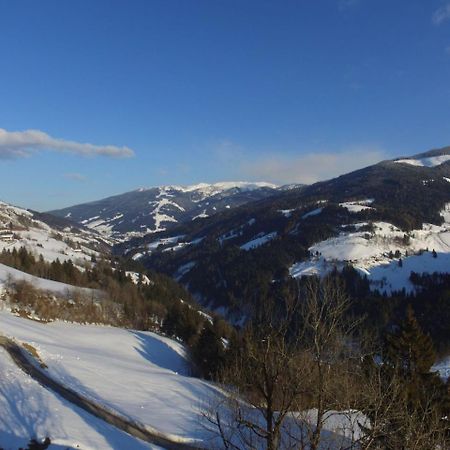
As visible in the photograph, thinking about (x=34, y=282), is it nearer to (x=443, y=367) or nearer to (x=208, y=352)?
(x=208, y=352)

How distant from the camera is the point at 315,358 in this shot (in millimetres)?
16109

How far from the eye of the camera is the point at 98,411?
3538 centimetres

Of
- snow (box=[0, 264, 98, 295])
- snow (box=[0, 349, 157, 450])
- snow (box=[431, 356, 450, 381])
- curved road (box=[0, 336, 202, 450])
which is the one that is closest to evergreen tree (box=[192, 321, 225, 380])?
curved road (box=[0, 336, 202, 450])

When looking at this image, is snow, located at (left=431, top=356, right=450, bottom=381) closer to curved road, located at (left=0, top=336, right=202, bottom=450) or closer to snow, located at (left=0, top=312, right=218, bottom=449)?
snow, located at (left=0, top=312, right=218, bottom=449)

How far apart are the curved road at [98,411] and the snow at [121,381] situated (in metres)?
→ 0.70

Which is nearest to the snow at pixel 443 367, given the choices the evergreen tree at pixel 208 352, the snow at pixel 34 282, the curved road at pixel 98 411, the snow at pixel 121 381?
the evergreen tree at pixel 208 352

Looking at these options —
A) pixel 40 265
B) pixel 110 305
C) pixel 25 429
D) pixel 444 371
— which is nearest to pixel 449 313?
pixel 444 371

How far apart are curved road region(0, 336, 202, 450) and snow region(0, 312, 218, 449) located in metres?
0.70

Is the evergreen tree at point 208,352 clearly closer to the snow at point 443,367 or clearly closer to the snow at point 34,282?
the snow at point 34,282

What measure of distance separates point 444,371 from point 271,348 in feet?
344

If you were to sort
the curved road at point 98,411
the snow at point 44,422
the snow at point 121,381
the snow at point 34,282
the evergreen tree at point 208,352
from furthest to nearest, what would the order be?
1. the snow at point 34,282
2. the evergreen tree at point 208,352
3. the snow at point 121,381
4. the curved road at point 98,411
5. the snow at point 44,422

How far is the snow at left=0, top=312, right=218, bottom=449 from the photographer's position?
37688 mm

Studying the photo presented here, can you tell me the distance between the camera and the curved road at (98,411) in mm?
34062

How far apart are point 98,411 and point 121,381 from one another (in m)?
12.3
